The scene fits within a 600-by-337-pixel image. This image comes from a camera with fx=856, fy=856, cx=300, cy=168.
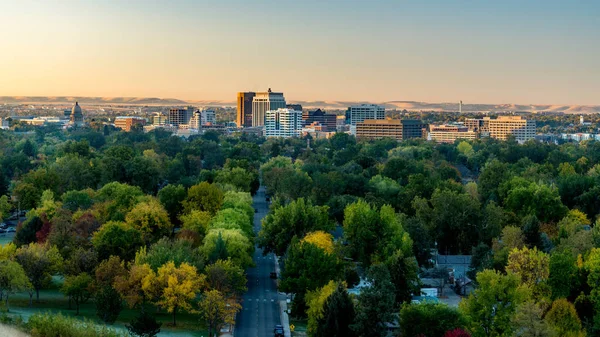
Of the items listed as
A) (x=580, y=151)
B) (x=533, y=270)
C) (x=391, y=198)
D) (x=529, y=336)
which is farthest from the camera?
(x=580, y=151)

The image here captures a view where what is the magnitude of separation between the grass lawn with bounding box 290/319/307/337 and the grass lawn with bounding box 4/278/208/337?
4.13 m

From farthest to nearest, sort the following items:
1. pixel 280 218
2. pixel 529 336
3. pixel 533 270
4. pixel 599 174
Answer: pixel 599 174
pixel 280 218
pixel 533 270
pixel 529 336

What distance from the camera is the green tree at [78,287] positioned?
41156 millimetres

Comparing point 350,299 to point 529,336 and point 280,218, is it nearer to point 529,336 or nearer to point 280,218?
point 529,336

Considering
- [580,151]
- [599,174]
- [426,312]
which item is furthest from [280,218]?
[580,151]

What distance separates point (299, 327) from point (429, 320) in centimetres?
841

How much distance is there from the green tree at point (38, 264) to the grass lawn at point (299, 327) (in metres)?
12.7

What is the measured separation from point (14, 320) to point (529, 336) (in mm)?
20991

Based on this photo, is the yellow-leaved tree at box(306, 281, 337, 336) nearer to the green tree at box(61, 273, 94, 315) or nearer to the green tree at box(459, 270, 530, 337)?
the green tree at box(459, 270, 530, 337)

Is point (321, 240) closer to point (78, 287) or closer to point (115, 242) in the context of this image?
point (115, 242)

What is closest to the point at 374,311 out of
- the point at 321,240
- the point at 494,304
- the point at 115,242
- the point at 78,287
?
the point at 494,304

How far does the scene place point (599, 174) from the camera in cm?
8162

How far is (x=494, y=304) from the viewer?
3588 centimetres

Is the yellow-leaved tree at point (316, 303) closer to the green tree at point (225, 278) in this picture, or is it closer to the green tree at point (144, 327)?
the green tree at point (225, 278)
